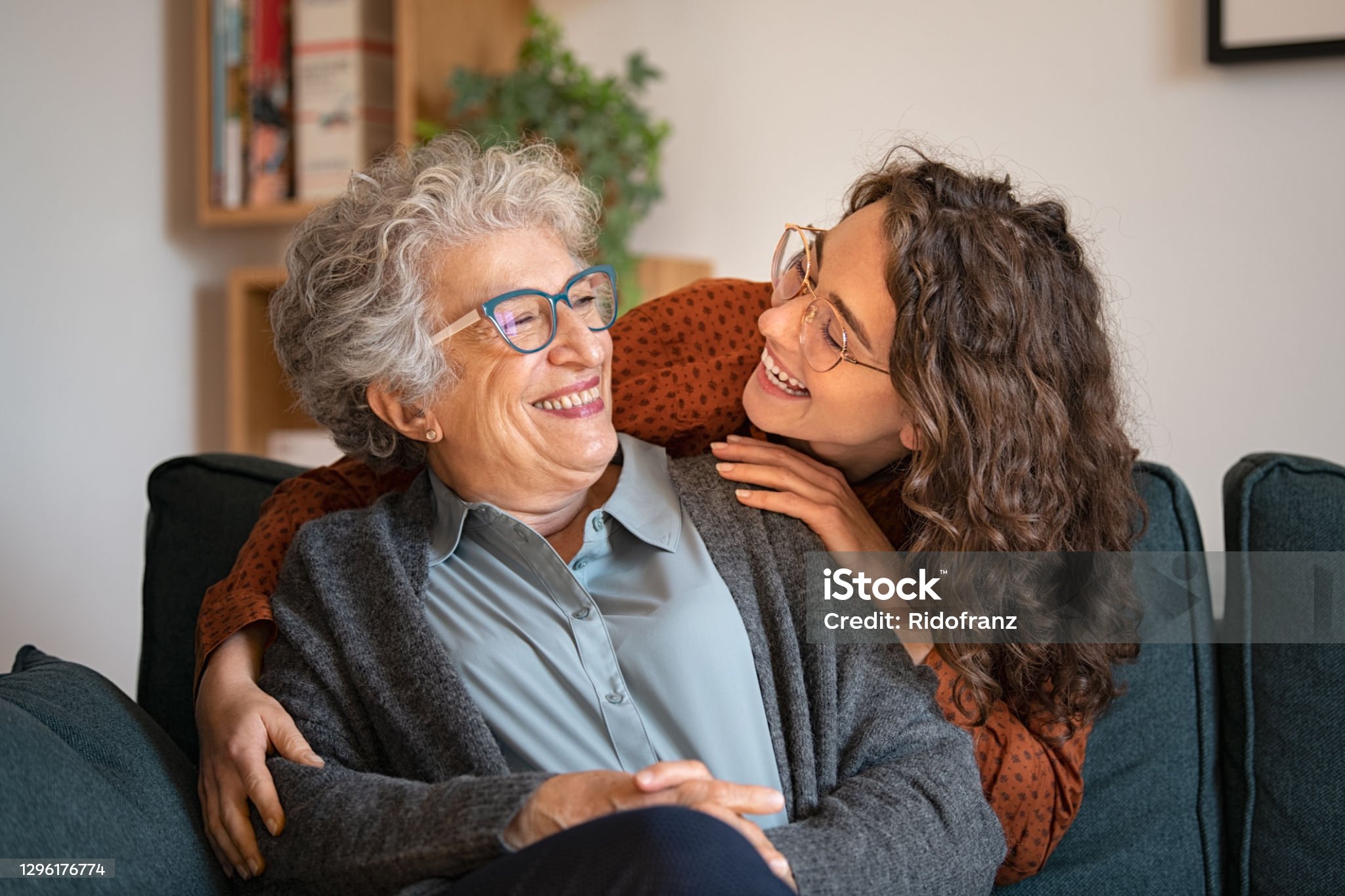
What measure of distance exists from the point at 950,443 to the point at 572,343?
1.55 ft

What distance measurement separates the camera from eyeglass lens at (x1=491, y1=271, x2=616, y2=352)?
1.39m

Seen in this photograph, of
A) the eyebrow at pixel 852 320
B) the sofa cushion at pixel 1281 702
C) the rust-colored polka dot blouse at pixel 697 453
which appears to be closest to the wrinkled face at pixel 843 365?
the eyebrow at pixel 852 320

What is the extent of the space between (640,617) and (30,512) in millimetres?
1938

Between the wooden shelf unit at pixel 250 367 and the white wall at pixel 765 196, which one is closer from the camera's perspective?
the white wall at pixel 765 196

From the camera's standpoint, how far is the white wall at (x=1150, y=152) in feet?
7.29

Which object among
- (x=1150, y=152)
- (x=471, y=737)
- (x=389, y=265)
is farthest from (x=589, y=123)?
(x=471, y=737)

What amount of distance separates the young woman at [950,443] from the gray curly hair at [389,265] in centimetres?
21

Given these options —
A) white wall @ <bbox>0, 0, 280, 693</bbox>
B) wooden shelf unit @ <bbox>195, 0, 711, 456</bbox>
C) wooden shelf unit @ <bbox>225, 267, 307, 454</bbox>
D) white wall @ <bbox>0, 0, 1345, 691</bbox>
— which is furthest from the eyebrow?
white wall @ <bbox>0, 0, 280, 693</bbox>

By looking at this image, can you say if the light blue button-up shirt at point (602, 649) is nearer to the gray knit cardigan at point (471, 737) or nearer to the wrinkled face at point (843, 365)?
the gray knit cardigan at point (471, 737)

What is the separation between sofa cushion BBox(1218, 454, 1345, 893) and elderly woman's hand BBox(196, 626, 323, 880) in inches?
44.9

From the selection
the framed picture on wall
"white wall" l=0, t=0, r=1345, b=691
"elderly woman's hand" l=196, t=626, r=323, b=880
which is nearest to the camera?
"elderly woman's hand" l=196, t=626, r=323, b=880

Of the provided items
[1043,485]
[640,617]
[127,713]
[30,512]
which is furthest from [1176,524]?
[30,512]

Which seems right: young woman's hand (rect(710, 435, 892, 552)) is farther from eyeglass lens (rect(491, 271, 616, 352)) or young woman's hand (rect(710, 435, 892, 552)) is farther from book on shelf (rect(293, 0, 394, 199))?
book on shelf (rect(293, 0, 394, 199))

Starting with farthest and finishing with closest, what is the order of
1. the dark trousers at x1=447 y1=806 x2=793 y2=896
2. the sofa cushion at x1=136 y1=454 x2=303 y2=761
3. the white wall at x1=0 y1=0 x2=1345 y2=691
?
1. the white wall at x1=0 y1=0 x2=1345 y2=691
2. the sofa cushion at x1=136 y1=454 x2=303 y2=761
3. the dark trousers at x1=447 y1=806 x2=793 y2=896
